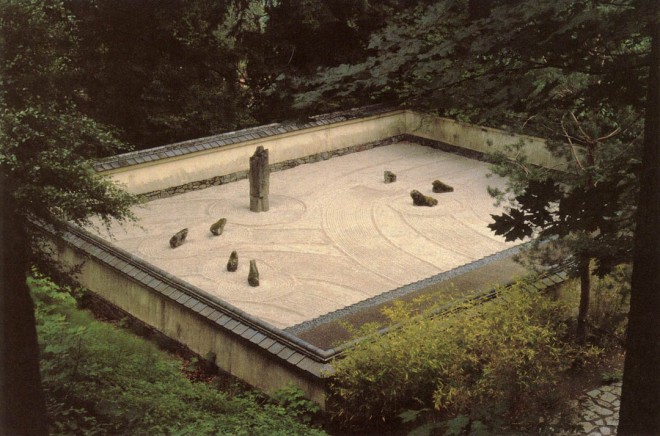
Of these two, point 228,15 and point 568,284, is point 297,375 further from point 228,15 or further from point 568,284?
point 228,15

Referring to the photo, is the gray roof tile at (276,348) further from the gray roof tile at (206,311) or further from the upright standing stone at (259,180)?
the upright standing stone at (259,180)

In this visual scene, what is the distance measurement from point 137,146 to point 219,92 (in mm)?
2535

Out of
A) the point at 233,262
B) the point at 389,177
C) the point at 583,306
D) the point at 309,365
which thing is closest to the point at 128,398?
the point at 309,365

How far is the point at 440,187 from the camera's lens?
63.0 feet

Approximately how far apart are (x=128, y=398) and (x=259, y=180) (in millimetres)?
9481

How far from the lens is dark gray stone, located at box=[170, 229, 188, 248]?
632 inches

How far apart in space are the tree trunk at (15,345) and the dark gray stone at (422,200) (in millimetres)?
13136

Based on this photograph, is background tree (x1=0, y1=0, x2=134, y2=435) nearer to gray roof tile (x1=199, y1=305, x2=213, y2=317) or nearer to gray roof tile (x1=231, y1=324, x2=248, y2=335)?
gray roof tile (x1=199, y1=305, x2=213, y2=317)

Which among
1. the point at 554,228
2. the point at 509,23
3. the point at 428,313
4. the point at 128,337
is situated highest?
the point at 509,23

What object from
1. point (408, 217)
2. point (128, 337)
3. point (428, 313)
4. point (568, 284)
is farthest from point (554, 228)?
point (408, 217)

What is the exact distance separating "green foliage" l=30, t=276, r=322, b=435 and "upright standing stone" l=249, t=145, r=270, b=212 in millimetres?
7522

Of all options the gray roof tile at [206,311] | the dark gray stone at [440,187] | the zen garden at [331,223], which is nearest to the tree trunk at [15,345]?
the zen garden at [331,223]

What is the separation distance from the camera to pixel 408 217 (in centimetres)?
1775

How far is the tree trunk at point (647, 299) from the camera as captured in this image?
611 centimetres
